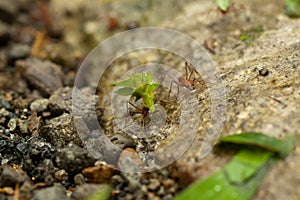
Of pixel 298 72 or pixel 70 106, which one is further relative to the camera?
pixel 70 106

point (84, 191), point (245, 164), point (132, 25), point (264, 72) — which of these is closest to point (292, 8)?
point (264, 72)

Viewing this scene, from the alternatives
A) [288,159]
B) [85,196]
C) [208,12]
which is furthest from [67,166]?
[208,12]

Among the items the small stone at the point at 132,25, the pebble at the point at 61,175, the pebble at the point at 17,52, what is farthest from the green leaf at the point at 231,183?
the pebble at the point at 17,52

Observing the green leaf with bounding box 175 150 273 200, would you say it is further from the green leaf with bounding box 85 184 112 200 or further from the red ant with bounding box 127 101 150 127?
the red ant with bounding box 127 101 150 127

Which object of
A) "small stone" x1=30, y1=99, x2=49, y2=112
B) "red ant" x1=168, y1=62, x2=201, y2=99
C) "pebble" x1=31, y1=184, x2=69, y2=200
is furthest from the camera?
"small stone" x1=30, y1=99, x2=49, y2=112

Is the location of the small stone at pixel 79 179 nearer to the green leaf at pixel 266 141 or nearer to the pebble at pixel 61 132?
the pebble at pixel 61 132

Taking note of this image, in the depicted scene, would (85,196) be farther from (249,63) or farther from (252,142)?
(249,63)

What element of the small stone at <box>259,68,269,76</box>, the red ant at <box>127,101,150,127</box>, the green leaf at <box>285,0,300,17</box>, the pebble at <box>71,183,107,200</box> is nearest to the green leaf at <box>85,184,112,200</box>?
the pebble at <box>71,183,107,200</box>
